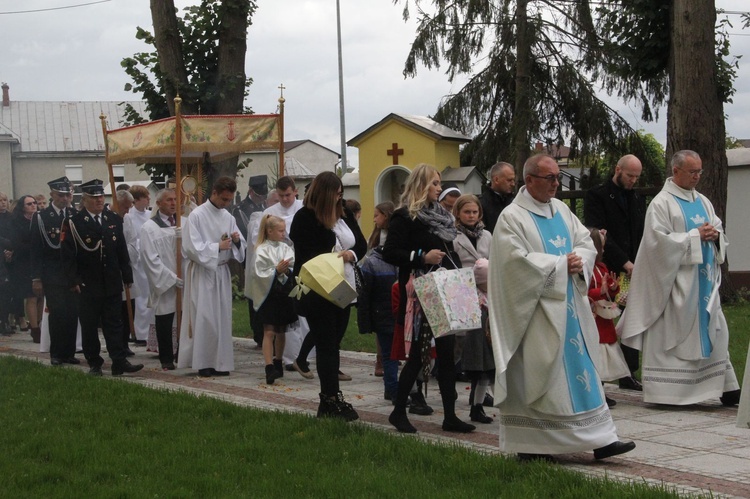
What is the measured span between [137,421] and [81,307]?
3.38 meters

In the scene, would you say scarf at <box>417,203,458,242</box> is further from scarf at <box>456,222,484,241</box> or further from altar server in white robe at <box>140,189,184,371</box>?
altar server in white robe at <box>140,189,184,371</box>

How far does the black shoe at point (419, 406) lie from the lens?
8.39 m

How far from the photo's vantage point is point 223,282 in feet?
36.8

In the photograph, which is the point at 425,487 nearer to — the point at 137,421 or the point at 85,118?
the point at 137,421

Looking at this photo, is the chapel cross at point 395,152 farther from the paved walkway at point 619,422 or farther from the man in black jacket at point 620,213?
the man in black jacket at point 620,213

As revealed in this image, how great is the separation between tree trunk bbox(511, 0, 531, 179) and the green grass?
54.7 feet

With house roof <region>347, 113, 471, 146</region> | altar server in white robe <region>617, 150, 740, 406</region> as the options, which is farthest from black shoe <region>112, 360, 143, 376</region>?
house roof <region>347, 113, 471, 146</region>

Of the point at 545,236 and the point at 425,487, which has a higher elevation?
the point at 545,236

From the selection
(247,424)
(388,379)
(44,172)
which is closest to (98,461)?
(247,424)

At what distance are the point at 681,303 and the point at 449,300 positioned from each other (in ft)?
7.55

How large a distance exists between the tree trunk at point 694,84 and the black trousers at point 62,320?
726 centimetres

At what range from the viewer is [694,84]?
45.9 ft

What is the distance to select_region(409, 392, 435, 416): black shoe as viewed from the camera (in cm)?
839

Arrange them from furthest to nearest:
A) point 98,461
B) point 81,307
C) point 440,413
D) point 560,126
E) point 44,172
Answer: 1. point 44,172
2. point 560,126
3. point 81,307
4. point 440,413
5. point 98,461
